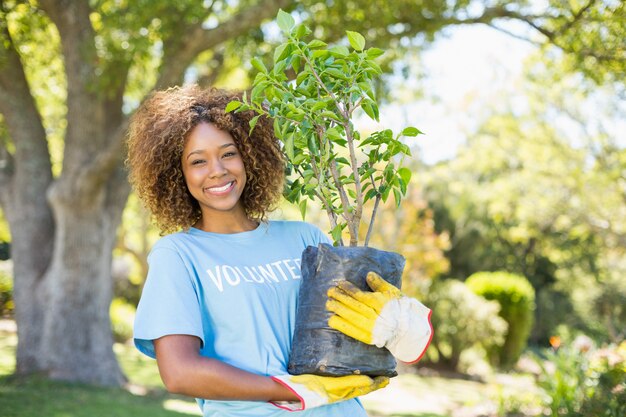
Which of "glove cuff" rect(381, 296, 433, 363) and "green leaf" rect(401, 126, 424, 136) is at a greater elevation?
"green leaf" rect(401, 126, 424, 136)

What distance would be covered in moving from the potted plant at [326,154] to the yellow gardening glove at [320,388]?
0.02 meters

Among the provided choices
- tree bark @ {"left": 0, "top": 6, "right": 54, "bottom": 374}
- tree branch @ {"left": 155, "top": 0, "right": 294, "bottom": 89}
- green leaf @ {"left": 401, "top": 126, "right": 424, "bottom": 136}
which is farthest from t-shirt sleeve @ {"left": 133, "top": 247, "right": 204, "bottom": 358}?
tree bark @ {"left": 0, "top": 6, "right": 54, "bottom": 374}

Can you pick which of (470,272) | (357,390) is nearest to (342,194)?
(357,390)

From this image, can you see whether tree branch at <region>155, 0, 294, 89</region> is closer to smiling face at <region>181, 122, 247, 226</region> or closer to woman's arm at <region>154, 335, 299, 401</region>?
smiling face at <region>181, 122, 247, 226</region>

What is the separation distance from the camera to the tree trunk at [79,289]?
7512mm

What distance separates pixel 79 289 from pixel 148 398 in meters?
1.43

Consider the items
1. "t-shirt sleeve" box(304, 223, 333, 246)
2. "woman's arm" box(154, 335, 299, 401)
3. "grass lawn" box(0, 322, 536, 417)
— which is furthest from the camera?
"grass lawn" box(0, 322, 536, 417)

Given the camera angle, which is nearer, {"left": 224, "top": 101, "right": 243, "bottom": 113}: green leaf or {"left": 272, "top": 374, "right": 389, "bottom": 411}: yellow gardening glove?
{"left": 272, "top": 374, "right": 389, "bottom": 411}: yellow gardening glove

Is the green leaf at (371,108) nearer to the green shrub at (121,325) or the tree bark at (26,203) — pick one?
the tree bark at (26,203)

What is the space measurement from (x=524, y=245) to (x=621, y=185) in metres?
6.85

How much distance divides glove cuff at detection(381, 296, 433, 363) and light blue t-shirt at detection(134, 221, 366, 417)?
28 cm

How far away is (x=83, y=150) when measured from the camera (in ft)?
25.0

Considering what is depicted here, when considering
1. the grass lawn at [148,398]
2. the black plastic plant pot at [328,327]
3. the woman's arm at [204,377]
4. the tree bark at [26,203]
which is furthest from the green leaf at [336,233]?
the tree bark at [26,203]

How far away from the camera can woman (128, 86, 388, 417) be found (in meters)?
1.69
